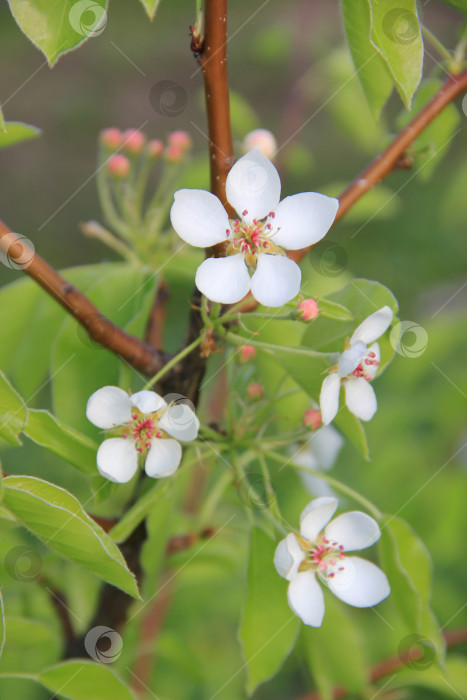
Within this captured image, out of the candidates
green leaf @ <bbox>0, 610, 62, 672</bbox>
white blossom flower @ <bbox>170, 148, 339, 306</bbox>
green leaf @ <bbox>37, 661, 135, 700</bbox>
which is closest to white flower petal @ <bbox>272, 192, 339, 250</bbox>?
white blossom flower @ <bbox>170, 148, 339, 306</bbox>

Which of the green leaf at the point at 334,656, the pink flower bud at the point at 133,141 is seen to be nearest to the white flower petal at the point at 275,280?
the green leaf at the point at 334,656

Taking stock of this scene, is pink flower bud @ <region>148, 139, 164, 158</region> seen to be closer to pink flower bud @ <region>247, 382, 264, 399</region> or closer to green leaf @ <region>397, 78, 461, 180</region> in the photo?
green leaf @ <region>397, 78, 461, 180</region>

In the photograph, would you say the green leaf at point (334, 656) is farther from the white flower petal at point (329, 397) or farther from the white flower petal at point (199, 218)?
the white flower petal at point (199, 218)

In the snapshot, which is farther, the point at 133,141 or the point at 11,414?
the point at 133,141

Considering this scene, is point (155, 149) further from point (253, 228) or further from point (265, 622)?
point (265, 622)

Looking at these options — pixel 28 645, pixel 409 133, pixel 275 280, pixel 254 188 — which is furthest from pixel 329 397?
pixel 28 645

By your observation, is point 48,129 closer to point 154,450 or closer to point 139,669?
point 139,669
